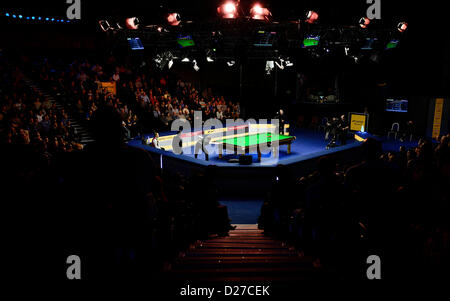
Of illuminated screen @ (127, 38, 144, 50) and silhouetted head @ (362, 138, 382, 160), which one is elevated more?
illuminated screen @ (127, 38, 144, 50)

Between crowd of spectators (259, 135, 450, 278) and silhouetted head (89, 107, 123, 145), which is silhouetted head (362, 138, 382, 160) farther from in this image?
silhouetted head (89, 107, 123, 145)

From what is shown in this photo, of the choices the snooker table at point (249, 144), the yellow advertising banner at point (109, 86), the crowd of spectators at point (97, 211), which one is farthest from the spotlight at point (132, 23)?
the crowd of spectators at point (97, 211)

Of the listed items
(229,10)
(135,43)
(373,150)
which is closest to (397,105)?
(229,10)

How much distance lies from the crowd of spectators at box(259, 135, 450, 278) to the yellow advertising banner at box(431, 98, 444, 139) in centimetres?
1338

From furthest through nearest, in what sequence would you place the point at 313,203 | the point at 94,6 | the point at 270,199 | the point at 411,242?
the point at 94,6 → the point at 270,199 → the point at 313,203 → the point at 411,242

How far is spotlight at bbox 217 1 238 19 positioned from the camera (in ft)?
33.6

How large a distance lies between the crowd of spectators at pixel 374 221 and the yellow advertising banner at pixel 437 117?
43.9 ft

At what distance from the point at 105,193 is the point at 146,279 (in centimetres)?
63

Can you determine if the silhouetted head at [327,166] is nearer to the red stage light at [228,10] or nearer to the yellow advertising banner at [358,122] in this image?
the red stage light at [228,10]

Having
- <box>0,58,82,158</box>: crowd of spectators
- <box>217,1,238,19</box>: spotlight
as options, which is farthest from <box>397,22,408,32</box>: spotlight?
<box>0,58,82,158</box>: crowd of spectators

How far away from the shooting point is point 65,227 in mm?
2051

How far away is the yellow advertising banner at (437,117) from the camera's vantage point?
1494cm
